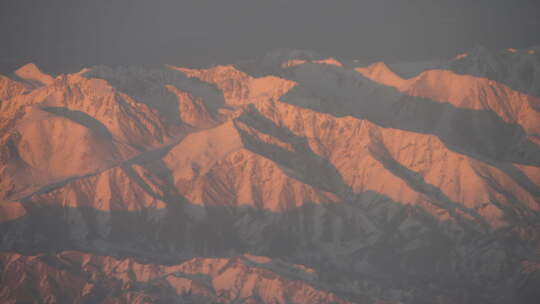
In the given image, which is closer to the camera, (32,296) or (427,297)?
(32,296)

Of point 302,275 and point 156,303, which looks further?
point 302,275

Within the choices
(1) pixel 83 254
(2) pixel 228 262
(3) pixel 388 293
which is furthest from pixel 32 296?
(3) pixel 388 293

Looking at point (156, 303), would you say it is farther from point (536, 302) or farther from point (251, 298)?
point (536, 302)

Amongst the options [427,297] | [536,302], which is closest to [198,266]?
[427,297]

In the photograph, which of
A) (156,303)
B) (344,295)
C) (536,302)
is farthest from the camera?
(536,302)

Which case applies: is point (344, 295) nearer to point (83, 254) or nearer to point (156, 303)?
point (156, 303)

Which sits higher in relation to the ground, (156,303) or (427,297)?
(156,303)

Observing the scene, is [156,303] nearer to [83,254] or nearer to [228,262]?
[228,262]

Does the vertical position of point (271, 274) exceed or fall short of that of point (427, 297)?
it exceeds it

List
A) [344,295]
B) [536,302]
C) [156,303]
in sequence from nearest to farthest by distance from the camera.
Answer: [156,303]
[344,295]
[536,302]
